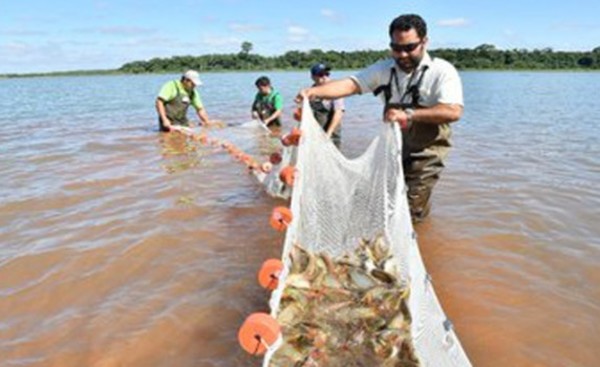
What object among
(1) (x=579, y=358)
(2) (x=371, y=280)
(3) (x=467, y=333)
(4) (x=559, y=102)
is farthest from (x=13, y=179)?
(4) (x=559, y=102)

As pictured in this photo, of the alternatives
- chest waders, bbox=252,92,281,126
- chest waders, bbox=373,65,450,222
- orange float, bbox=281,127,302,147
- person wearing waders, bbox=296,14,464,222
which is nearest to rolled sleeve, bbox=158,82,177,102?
chest waders, bbox=252,92,281,126

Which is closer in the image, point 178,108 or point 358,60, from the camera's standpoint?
point 178,108

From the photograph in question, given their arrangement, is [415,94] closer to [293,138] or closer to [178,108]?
[293,138]

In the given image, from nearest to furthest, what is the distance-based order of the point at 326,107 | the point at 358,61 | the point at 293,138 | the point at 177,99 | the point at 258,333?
the point at 258,333
the point at 293,138
the point at 326,107
the point at 177,99
the point at 358,61

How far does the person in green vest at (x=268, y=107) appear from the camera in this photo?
998 cm

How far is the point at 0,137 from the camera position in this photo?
11.3m

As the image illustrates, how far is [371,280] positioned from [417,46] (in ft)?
5.90

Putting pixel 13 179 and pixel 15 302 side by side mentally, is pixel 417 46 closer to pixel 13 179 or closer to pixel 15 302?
pixel 15 302

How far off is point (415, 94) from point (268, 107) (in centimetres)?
665

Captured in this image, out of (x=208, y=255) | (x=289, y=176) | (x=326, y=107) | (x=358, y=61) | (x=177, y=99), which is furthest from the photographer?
(x=358, y=61)

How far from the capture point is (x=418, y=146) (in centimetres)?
424

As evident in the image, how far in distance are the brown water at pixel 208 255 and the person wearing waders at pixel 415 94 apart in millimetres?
747

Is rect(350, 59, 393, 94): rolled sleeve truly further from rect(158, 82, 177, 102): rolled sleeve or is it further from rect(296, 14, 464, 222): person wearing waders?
rect(158, 82, 177, 102): rolled sleeve

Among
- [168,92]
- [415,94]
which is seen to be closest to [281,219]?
[415,94]
